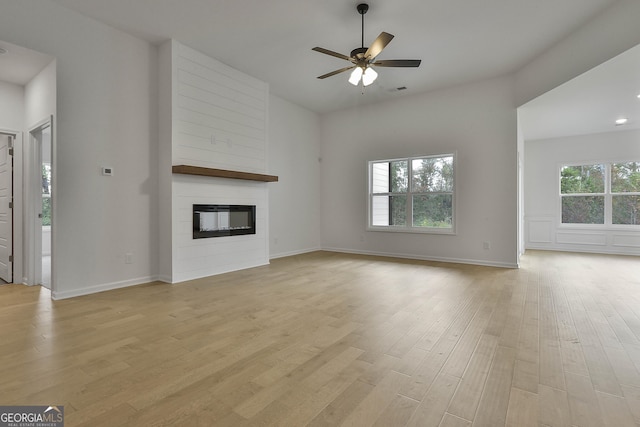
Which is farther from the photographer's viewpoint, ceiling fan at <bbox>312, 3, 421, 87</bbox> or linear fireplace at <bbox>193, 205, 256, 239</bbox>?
linear fireplace at <bbox>193, 205, 256, 239</bbox>

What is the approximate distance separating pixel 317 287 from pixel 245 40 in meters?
3.38

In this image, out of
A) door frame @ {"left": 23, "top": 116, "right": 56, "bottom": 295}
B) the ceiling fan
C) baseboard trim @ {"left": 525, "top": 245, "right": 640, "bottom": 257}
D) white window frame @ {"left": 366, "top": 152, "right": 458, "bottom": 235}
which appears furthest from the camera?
baseboard trim @ {"left": 525, "top": 245, "right": 640, "bottom": 257}

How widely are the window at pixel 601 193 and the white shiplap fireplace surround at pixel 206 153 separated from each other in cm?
713

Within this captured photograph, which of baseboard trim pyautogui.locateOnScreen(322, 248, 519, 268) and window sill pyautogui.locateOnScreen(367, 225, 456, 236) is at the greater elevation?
window sill pyautogui.locateOnScreen(367, 225, 456, 236)

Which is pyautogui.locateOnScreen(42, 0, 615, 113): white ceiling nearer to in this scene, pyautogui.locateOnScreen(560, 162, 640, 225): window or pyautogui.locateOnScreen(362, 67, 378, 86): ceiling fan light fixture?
pyautogui.locateOnScreen(362, 67, 378, 86): ceiling fan light fixture

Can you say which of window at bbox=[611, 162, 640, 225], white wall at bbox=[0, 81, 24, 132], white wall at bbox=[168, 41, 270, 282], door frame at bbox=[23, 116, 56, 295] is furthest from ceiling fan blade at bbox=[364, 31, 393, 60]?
window at bbox=[611, 162, 640, 225]

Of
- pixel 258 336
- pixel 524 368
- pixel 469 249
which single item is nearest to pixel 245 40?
pixel 258 336

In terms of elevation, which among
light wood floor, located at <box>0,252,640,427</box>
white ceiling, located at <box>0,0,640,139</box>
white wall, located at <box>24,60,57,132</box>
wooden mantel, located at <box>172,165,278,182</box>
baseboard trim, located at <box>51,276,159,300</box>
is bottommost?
light wood floor, located at <box>0,252,640,427</box>

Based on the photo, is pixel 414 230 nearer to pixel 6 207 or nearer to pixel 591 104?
pixel 591 104

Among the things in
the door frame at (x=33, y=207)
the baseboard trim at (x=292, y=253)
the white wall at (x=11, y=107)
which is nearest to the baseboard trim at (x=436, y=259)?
the baseboard trim at (x=292, y=253)

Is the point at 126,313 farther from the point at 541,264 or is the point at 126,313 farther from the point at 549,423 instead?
the point at 541,264

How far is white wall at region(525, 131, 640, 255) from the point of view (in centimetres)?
678

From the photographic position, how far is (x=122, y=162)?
396 centimetres

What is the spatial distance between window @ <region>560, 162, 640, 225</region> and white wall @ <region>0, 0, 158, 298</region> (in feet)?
28.7
